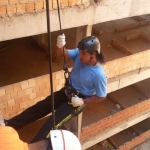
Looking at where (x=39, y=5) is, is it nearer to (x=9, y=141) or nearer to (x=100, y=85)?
(x=100, y=85)

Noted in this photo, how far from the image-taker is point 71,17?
438cm

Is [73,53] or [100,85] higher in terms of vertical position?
[73,53]

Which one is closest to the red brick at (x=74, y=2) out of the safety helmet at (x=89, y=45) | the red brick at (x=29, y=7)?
the red brick at (x=29, y=7)

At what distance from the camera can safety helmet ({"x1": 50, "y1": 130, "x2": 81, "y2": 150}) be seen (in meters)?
2.04

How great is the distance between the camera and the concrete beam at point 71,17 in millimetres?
3809

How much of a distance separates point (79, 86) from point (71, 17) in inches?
52.1

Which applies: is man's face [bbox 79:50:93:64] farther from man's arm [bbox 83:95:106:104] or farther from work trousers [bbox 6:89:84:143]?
work trousers [bbox 6:89:84:143]

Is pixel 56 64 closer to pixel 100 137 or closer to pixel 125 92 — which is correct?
pixel 100 137

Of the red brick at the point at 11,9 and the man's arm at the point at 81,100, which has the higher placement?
the red brick at the point at 11,9

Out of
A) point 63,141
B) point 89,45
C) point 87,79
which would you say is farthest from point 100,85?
point 63,141

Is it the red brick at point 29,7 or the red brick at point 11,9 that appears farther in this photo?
the red brick at point 29,7

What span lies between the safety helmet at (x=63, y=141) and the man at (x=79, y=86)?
145 cm

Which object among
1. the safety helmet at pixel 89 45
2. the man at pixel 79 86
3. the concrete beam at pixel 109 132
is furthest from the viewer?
the concrete beam at pixel 109 132

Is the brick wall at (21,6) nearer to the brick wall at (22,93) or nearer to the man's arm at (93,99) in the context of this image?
the brick wall at (22,93)
